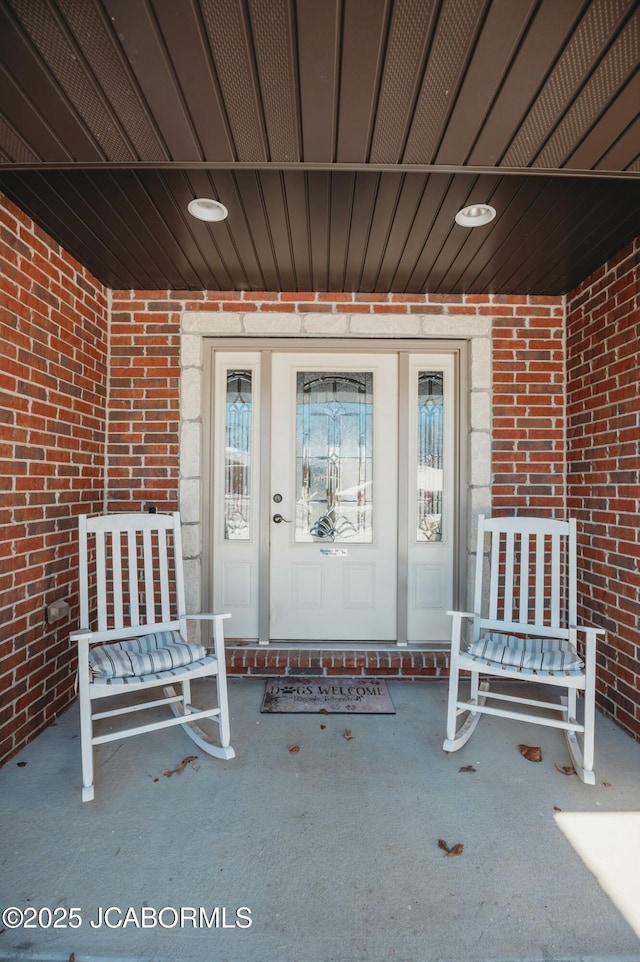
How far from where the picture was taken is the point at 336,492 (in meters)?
3.22

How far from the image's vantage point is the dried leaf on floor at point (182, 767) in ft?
6.77

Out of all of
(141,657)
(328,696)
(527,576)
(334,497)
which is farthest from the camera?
(334,497)

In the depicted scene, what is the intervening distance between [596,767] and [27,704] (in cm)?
268

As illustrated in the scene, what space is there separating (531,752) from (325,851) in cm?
112

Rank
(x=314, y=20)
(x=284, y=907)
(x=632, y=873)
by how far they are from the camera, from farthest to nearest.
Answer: (x=632, y=873) → (x=284, y=907) → (x=314, y=20)

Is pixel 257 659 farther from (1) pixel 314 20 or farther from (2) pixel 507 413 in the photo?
(1) pixel 314 20

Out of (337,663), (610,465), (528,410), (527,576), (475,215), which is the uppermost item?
(475,215)

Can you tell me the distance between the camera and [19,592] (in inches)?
87.8

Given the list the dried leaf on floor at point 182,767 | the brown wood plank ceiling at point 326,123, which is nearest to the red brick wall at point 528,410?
the brown wood plank ceiling at point 326,123

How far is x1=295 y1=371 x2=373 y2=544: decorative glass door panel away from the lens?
10.6 ft

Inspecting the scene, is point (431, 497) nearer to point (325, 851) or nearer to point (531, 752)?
point (531, 752)

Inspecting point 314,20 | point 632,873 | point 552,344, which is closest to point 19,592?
point 314,20

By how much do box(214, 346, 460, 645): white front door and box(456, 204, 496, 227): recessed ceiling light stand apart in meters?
1.03

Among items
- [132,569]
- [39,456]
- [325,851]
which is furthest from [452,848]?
[39,456]
